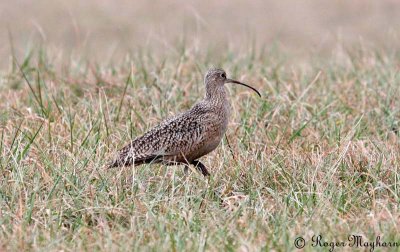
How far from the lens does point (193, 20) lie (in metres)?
18.1

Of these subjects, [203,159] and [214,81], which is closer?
[203,159]

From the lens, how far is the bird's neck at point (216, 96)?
24.1ft

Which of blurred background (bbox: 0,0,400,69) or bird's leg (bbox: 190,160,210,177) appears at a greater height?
bird's leg (bbox: 190,160,210,177)

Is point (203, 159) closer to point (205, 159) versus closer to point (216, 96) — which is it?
point (205, 159)

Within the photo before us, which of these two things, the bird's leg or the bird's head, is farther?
the bird's head

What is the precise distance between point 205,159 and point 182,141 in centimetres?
40

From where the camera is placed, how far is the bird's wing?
685 cm

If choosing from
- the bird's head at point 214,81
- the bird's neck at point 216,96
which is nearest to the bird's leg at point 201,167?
the bird's neck at point 216,96

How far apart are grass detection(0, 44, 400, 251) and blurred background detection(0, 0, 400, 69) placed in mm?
7388

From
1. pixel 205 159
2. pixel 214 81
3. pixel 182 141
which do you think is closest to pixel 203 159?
pixel 205 159

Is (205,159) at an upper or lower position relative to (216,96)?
lower

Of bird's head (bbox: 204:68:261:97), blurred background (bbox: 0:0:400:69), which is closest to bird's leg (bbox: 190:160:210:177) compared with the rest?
bird's head (bbox: 204:68:261:97)

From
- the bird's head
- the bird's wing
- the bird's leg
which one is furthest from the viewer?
the bird's head

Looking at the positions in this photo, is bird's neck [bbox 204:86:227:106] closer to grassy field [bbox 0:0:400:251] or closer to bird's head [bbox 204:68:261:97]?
bird's head [bbox 204:68:261:97]
